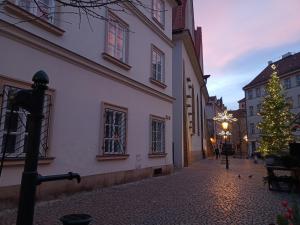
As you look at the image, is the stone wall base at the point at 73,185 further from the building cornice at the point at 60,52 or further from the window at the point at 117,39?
the window at the point at 117,39

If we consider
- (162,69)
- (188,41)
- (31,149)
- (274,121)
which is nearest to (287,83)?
(274,121)

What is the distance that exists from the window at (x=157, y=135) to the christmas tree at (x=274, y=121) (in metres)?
15.2

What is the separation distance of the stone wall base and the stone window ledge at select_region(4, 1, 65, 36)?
3.79 meters

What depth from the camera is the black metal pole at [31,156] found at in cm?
158

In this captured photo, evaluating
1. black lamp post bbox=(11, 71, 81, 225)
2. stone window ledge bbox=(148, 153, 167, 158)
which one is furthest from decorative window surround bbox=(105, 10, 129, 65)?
black lamp post bbox=(11, 71, 81, 225)

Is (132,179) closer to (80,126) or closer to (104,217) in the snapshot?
(80,126)

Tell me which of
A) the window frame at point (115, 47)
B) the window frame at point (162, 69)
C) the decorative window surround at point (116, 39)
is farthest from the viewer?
the window frame at point (162, 69)

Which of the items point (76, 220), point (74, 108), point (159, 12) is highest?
point (159, 12)

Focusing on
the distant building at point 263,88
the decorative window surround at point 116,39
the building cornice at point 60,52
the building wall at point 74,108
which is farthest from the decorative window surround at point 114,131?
the distant building at point 263,88

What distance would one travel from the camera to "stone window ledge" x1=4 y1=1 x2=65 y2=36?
6.68 metres

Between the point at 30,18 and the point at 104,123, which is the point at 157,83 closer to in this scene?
the point at 104,123

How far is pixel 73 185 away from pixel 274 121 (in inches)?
916

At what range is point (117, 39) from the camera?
37.5 ft

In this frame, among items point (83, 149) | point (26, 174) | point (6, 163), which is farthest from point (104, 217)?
point (26, 174)
